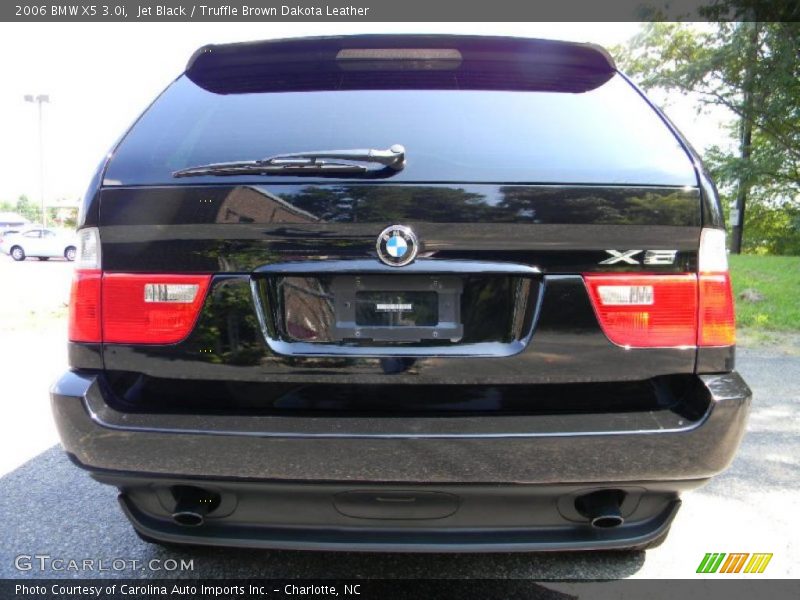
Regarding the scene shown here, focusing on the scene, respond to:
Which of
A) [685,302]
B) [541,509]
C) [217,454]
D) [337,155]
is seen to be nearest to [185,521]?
[217,454]

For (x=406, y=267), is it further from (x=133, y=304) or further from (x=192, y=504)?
(x=192, y=504)

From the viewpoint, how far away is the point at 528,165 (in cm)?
163

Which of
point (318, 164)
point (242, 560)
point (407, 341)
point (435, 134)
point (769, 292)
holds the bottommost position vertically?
point (242, 560)

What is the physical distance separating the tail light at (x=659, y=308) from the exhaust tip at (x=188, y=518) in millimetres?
1294

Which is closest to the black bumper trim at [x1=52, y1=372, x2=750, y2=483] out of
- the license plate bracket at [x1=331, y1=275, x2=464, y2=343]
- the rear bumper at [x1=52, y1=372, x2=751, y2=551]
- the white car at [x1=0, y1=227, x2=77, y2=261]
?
the rear bumper at [x1=52, y1=372, x2=751, y2=551]

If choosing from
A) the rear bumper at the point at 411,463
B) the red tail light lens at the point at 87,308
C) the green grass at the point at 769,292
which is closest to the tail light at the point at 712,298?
the rear bumper at the point at 411,463

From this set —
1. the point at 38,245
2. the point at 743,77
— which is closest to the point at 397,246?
the point at 743,77

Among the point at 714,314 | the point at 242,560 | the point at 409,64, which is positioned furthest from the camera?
the point at 242,560

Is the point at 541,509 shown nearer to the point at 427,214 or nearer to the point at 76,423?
the point at 427,214

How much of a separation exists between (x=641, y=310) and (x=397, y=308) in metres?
0.69

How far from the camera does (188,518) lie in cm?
166

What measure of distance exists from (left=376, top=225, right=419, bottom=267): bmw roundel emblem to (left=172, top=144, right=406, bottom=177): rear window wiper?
6.8 inches

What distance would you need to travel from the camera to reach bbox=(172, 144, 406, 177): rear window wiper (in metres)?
1.59

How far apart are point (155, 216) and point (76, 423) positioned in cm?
63
